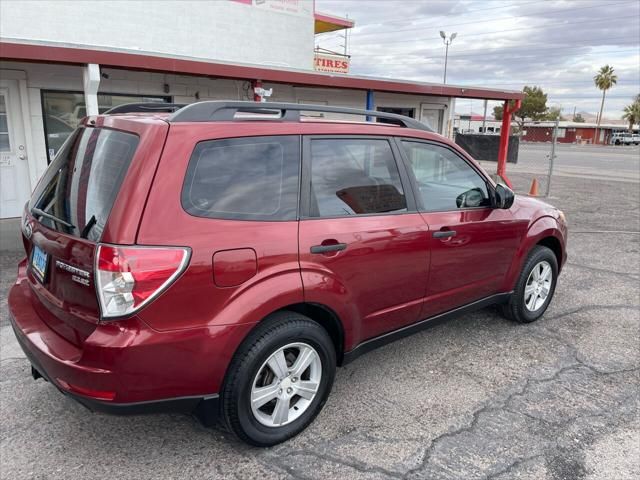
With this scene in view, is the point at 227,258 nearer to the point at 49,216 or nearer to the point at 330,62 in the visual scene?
the point at 49,216

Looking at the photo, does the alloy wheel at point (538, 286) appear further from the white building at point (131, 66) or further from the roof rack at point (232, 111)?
the white building at point (131, 66)

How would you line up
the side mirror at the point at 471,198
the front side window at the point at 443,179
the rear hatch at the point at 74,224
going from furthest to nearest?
the side mirror at the point at 471,198 < the front side window at the point at 443,179 < the rear hatch at the point at 74,224

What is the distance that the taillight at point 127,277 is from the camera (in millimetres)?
2162

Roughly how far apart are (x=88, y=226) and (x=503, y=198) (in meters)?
2.90

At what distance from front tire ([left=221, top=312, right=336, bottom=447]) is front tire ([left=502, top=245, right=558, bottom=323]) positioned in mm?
2133

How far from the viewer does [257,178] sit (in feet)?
8.67

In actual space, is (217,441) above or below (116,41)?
below

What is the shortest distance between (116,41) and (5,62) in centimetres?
217

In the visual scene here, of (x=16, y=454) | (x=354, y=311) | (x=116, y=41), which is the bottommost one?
(x=16, y=454)

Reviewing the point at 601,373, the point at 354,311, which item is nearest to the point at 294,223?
the point at 354,311

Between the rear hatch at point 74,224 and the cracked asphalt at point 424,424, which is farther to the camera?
the cracked asphalt at point 424,424

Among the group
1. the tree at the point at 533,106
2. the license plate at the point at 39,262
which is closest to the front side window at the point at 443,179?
the license plate at the point at 39,262

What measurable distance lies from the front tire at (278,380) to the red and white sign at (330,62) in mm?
15228

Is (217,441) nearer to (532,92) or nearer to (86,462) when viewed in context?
(86,462)
